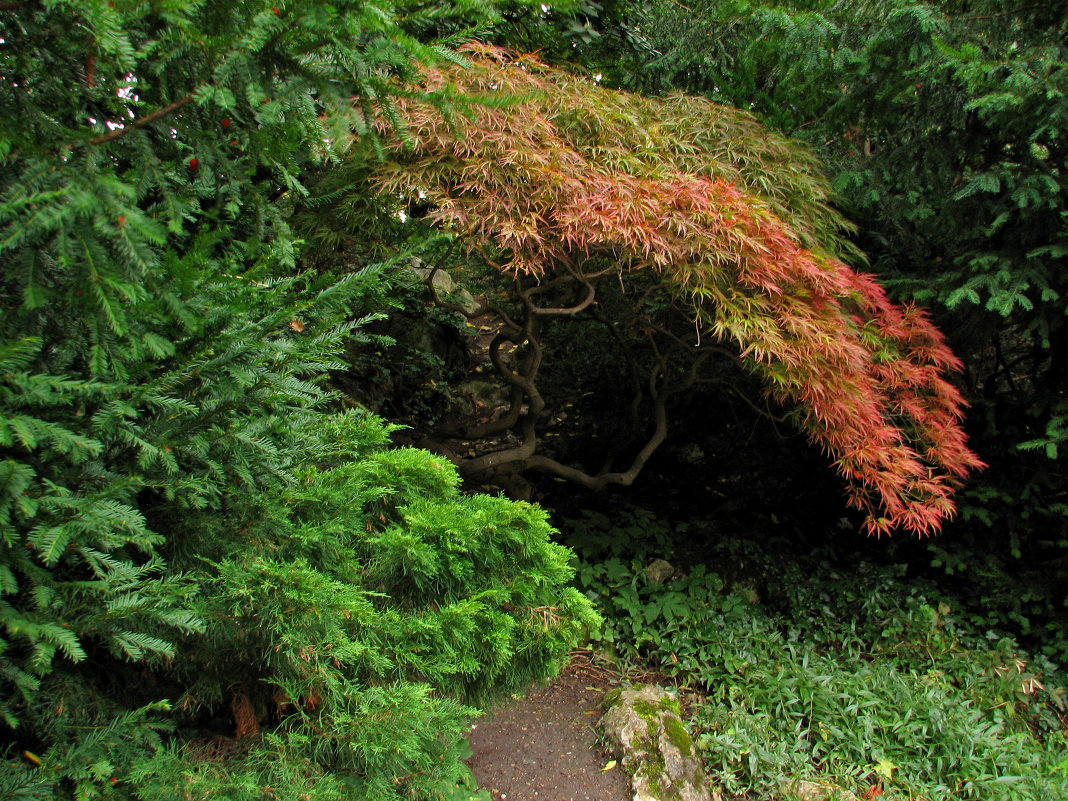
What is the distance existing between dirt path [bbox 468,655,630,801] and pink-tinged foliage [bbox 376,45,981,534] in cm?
157

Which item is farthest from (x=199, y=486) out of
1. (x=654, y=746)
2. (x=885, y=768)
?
(x=885, y=768)

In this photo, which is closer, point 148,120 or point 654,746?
point 148,120

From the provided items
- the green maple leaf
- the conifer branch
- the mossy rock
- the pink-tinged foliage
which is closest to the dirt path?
the mossy rock

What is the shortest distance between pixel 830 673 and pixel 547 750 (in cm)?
158

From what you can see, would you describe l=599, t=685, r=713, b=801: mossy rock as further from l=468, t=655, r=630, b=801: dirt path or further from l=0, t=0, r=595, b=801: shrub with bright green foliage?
l=0, t=0, r=595, b=801: shrub with bright green foliage

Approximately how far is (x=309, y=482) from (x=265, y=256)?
2.14 feet

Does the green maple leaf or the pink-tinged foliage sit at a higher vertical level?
the pink-tinged foliage

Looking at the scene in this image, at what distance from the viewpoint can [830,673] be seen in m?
3.32

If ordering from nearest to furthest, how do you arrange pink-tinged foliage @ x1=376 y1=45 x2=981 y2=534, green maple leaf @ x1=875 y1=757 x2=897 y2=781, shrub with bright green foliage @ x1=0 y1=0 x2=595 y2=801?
shrub with bright green foliage @ x1=0 y1=0 x2=595 y2=801
pink-tinged foliage @ x1=376 y1=45 x2=981 y2=534
green maple leaf @ x1=875 y1=757 x2=897 y2=781

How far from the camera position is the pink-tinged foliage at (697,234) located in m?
2.49

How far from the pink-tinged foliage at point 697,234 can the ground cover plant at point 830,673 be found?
940mm

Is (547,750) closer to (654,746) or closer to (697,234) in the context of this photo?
(654,746)

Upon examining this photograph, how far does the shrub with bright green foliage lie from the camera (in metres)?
1.24

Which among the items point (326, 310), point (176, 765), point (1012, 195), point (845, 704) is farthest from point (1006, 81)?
point (176, 765)
